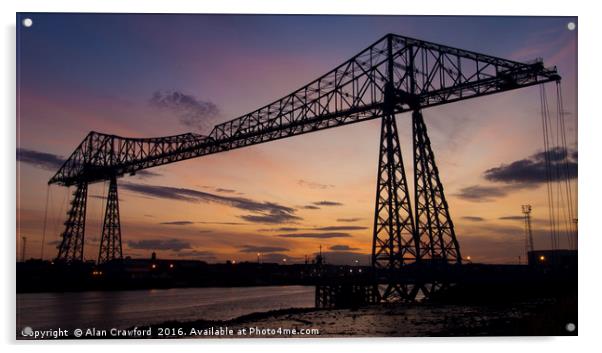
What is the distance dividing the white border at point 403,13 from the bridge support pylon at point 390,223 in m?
8.31

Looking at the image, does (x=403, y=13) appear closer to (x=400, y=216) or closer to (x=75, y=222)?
(x=400, y=216)

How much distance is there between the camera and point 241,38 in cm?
1433

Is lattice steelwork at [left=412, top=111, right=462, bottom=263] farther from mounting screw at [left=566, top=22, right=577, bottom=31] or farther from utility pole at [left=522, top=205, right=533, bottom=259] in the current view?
mounting screw at [left=566, top=22, right=577, bottom=31]

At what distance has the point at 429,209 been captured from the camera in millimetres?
23188

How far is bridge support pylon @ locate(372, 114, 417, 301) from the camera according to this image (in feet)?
67.4

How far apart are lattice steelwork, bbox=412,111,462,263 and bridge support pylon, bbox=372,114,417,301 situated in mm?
550

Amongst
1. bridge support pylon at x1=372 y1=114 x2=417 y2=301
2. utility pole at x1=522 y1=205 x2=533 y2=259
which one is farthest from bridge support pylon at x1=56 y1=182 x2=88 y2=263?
utility pole at x1=522 y1=205 x2=533 y2=259

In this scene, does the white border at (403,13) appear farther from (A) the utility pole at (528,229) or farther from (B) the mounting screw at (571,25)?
(A) the utility pole at (528,229)

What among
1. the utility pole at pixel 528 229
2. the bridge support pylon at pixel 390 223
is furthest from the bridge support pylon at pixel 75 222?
the utility pole at pixel 528 229

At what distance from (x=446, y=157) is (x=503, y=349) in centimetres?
677

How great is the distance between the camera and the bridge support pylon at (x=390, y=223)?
67.4 ft

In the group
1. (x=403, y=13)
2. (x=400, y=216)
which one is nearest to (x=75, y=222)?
(x=400, y=216)
